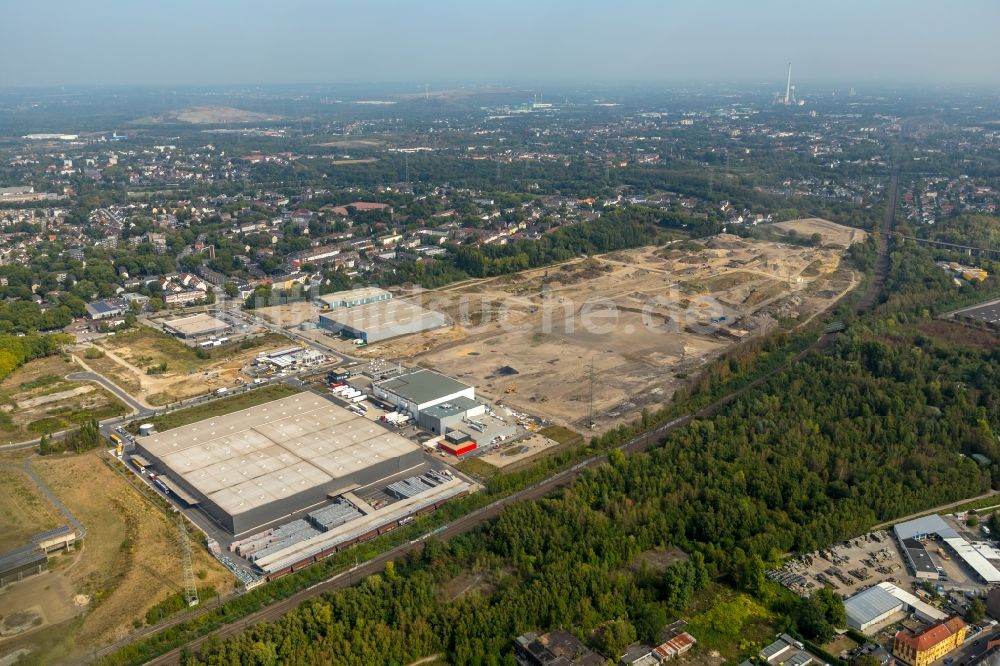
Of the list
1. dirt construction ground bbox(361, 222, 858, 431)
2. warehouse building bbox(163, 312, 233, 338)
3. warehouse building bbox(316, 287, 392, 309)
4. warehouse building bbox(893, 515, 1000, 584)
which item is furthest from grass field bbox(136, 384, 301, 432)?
warehouse building bbox(893, 515, 1000, 584)

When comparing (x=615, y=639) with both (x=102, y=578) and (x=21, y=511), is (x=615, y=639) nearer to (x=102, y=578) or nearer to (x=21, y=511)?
(x=102, y=578)

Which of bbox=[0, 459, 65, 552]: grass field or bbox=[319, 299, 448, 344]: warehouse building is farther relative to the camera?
bbox=[319, 299, 448, 344]: warehouse building

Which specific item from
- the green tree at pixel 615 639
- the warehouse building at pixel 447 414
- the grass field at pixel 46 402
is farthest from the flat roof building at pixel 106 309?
the green tree at pixel 615 639

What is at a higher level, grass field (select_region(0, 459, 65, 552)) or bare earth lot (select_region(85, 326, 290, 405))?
grass field (select_region(0, 459, 65, 552))

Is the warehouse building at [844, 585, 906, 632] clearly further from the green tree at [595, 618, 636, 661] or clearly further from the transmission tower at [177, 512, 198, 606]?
the transmission tower at [177, 512, 198, 606]

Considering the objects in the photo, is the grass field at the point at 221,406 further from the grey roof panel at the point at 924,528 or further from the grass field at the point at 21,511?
the grey roof panel at the point at 924,528

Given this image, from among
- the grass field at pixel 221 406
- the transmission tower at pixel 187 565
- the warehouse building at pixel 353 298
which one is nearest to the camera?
the transmission tower at pixel 187 565
